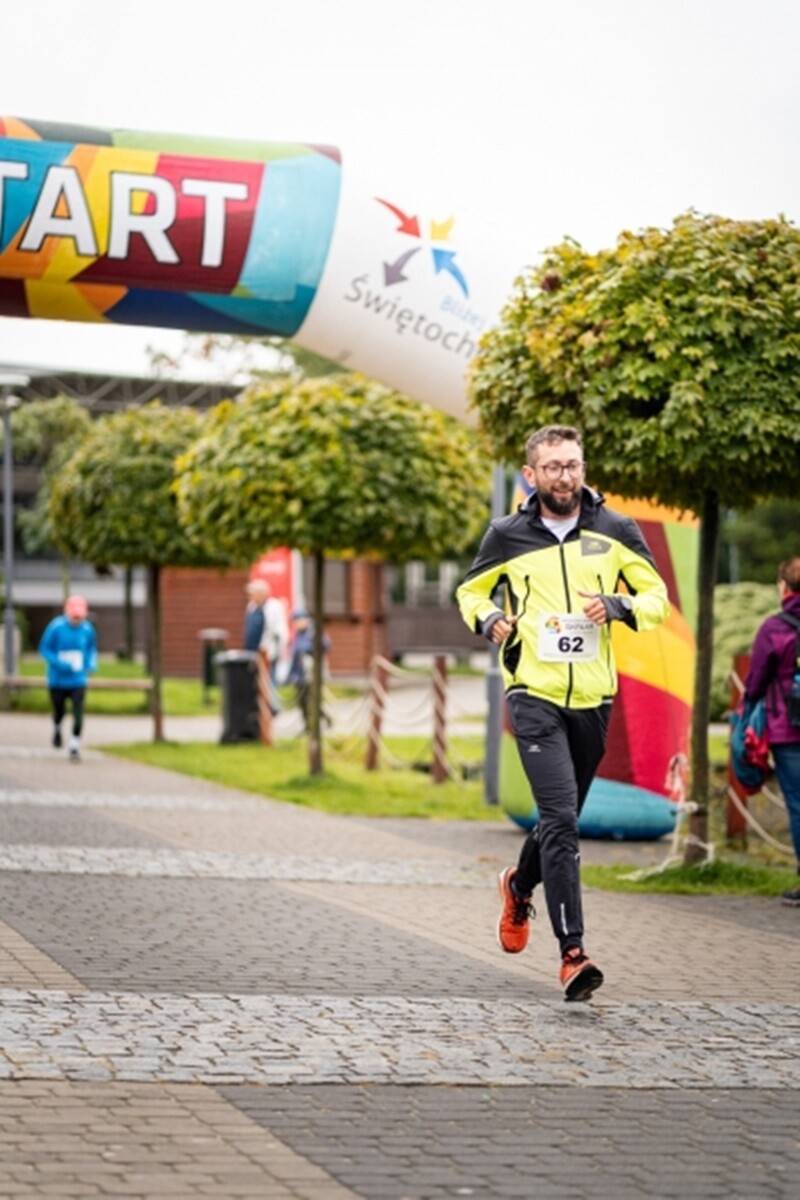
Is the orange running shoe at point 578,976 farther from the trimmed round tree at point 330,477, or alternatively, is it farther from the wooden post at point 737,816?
the trimmed round tree at point 330,477

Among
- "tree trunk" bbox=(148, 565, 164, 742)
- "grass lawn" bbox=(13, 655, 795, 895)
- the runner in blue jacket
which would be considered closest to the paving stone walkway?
"grass lawn" bbox=(13, 655, 795, 895)

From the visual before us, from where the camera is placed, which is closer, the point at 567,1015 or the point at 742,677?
the point at 567,1015

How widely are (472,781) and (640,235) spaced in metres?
9.89

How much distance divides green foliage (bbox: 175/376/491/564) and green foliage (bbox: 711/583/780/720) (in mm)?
5668

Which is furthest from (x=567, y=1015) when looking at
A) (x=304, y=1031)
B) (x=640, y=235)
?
(x=640, y=235)

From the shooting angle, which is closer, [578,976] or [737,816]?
[578,976]

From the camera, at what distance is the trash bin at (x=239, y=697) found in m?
25.2

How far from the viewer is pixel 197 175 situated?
13766 millimetres

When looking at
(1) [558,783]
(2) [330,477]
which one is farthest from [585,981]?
(2) [330,477]

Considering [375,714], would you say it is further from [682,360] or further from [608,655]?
[608,655]

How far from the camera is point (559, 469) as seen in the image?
7.64 meters

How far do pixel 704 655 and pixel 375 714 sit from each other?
10.3m

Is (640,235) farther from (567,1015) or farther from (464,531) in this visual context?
A: (464,531)

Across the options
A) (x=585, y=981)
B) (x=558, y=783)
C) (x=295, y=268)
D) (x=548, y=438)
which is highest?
(x=295, y=268)
